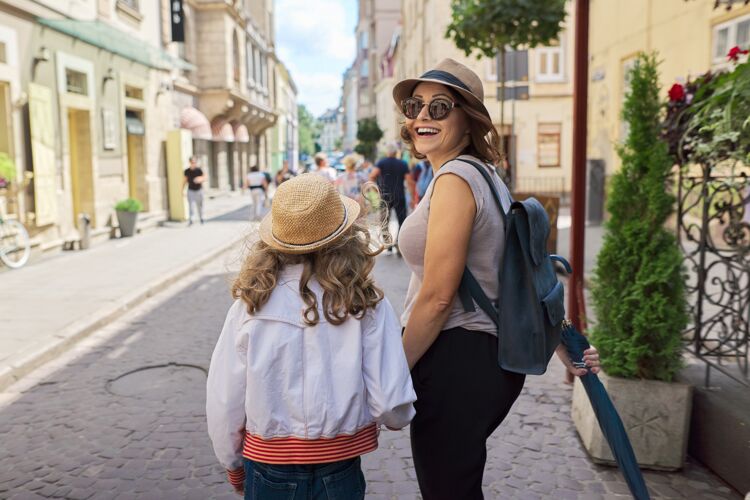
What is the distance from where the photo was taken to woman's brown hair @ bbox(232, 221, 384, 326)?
196 cm

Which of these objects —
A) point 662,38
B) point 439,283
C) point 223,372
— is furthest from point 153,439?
point 662,38

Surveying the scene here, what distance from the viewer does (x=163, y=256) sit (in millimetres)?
11766

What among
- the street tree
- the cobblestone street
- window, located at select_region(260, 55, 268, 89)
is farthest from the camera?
window, located at select_region(260, 55, 268, 89)

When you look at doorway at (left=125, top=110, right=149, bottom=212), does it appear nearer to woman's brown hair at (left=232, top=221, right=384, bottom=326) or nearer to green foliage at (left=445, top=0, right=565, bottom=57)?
green foliage at (left=445, top=0, right=565, bottom=57)

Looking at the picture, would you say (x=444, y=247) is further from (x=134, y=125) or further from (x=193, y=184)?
(x=193, y=184)

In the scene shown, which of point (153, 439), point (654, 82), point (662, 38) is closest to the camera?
point (654, 82)

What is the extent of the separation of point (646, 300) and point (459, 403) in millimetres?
1849

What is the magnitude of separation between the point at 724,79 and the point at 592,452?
2034mm

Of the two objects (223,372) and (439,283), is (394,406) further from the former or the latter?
(223,372)

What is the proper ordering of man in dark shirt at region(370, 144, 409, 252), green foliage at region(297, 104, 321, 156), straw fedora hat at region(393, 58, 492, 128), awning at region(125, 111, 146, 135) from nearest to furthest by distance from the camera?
1. straw fedora hat at region(393, 58, 492, 128)
2. man in dark shirt at region(370, 144, 409, 252)
3. awning at region(125, 111, 146, 135)
4. green foliage at region(297, 104, 321, 156)

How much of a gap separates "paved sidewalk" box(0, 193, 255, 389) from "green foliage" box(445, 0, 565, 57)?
4.26 m

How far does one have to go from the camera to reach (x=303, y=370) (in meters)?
1.98

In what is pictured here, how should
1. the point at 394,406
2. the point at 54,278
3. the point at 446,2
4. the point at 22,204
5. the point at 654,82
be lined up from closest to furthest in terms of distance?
the point at 394,406
the point at 654,82
the point at 54,278
the point at 22,204
the point at 446,2

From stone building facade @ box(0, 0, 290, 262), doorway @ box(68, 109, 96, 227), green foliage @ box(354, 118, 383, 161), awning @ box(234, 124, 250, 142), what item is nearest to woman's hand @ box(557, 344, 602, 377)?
stone building facade @ box(0, 0, 290, 262)
